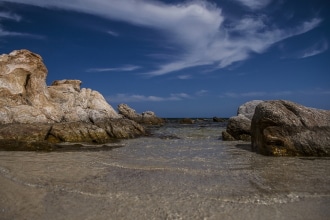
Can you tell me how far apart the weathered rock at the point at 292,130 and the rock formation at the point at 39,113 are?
9.61 m

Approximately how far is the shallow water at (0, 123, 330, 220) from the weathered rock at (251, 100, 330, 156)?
1836 millimetres

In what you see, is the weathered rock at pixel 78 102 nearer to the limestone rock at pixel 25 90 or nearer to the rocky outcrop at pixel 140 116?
the limestone rock at pixel 25 90

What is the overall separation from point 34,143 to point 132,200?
9089 mm

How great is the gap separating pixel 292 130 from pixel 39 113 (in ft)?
55.4

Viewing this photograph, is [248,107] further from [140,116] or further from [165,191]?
[140,116]

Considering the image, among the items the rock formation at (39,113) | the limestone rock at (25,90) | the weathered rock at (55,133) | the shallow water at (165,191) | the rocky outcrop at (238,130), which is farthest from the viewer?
the limestone rock at (25,90)

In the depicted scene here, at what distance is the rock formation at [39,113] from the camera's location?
51.1 feet

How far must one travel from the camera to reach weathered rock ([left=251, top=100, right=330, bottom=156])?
930 cm

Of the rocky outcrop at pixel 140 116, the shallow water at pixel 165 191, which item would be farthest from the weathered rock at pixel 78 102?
the shallow water at pixel 165 191

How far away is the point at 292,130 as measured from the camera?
9.70m

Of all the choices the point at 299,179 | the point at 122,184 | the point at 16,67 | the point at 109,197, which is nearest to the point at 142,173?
the point at 122,184

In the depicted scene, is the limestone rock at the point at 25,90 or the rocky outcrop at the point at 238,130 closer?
the rocky outcrop at the point at 238,130

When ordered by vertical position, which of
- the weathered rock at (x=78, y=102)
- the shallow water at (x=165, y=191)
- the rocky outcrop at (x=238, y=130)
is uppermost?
the weathered rock at (x=78, y=102)

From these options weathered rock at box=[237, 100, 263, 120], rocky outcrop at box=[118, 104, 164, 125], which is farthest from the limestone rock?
rocky outcrop at box=[118, 104, 164, 125]
